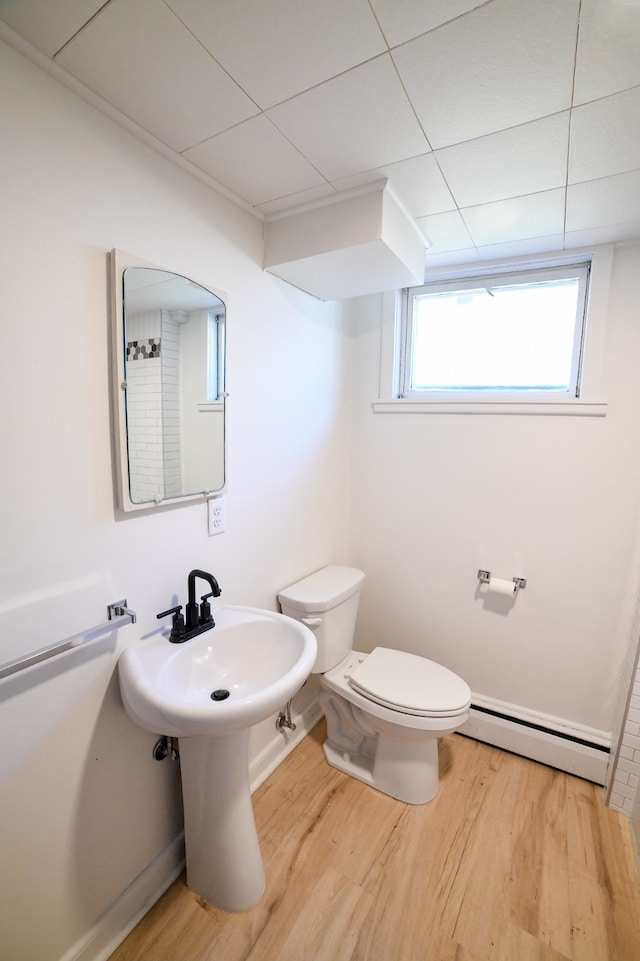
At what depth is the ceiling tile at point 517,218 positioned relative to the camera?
4.12ft

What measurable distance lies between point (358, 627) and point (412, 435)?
1.09 m

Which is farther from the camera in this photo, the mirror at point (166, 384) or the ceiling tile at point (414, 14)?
the mirror at point (166, 384)

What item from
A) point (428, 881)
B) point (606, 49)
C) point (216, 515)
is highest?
point (606, 49)

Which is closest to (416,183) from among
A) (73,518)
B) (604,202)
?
(604,202)

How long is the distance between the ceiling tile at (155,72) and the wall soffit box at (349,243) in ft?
1.31

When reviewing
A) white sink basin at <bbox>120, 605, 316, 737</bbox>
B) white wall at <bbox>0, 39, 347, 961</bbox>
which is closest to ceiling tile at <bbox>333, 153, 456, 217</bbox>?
white wall at <bbox>0, 39, 347, 961</bbox>

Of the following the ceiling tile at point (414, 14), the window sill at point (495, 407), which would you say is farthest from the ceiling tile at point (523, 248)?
the ceiling tile at point (414, 14)

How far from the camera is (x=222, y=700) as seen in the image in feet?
3.51

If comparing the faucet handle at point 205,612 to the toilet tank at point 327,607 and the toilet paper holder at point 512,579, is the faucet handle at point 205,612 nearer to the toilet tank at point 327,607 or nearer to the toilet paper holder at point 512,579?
the toilet tank at point 327,607

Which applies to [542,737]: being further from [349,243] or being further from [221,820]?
[349,243]

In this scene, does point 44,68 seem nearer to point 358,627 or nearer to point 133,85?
point 133,85

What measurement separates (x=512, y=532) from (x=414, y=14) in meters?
1.65

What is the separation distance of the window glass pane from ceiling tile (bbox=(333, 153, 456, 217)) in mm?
654

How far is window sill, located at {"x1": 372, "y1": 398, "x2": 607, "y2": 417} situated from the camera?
158 cm
